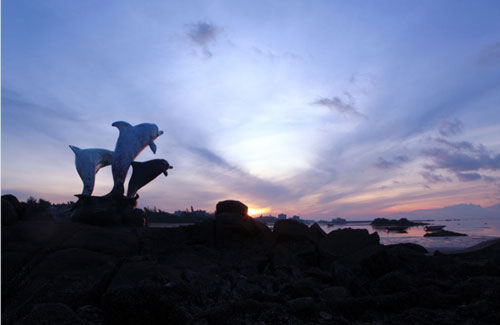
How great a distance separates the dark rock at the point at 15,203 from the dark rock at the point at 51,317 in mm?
8914

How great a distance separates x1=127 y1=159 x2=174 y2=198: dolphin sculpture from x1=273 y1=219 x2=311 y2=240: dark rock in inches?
421

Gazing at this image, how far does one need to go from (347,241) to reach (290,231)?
2.04m

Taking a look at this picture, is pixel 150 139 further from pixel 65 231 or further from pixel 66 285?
pixel 66 285

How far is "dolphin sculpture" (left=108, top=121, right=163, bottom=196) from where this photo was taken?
1789 centimetres

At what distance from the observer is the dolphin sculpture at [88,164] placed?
1991 centimetres

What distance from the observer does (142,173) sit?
19172 mm

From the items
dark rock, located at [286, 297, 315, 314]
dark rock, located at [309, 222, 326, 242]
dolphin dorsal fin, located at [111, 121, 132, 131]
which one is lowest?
dark rock, located at [286, 297, 315, 314]

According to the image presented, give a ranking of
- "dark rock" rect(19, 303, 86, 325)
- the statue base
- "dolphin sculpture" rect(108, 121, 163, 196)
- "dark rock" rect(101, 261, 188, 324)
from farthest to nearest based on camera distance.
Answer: "dolphin sculpture" rect(108, 121, 163, 196) < the statue base < "dark rock" rect(101, 261, 188, 324) < "dark rock" rect(19, 303, 86, 325)

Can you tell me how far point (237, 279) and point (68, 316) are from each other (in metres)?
3.74

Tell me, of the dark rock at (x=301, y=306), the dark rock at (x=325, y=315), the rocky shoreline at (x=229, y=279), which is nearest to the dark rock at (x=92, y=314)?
the rocky shoreline at (x=229, y=279)

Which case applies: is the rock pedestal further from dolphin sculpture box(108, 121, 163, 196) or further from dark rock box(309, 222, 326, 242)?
dolphin sculpture box(108, 121, 163, 196)

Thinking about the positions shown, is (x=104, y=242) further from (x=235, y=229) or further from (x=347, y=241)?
(x=347, y=241)

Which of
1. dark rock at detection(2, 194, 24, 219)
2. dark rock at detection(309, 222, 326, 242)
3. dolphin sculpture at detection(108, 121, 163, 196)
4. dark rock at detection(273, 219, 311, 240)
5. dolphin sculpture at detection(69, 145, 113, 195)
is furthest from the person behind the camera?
Answer: dolphin sculpture at detection(69, 145, 113, 195)

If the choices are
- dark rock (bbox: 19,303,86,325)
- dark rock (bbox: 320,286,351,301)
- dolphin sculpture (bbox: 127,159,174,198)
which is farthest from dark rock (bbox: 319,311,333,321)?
dolphin sculpture (bbox: 127,159,174,198)
